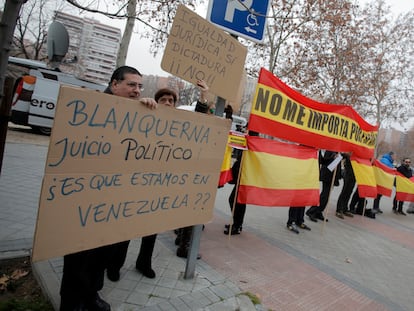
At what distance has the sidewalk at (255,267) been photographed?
265cm

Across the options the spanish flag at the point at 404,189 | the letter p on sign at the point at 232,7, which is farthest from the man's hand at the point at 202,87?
the spanish flag at the point at 404,189

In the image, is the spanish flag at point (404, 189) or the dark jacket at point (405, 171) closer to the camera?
the spanish flag at point (404, 189)

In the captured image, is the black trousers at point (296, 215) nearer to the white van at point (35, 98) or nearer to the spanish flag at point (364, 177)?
the spanish flag at point (364, 177)

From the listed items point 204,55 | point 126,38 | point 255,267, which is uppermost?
point 126,38

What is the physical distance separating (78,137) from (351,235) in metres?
6.18

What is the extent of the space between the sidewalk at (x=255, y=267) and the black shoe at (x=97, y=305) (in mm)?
123

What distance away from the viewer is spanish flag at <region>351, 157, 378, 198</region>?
6320 millimetres

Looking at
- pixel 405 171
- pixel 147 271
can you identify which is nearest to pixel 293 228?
pixel 147 271

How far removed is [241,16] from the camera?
2.92m

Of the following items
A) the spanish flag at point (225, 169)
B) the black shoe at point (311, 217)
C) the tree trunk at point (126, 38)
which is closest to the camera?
the spanish flag at point (225, 169)

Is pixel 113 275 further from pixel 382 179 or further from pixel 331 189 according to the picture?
pixel 382 179

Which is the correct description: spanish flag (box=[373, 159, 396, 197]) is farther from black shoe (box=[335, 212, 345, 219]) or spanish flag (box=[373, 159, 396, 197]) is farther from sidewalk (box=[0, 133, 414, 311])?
sidewalk (box=[0, 133, 414, 311])

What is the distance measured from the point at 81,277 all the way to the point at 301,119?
3364 mm

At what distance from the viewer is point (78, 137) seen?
171 cm
